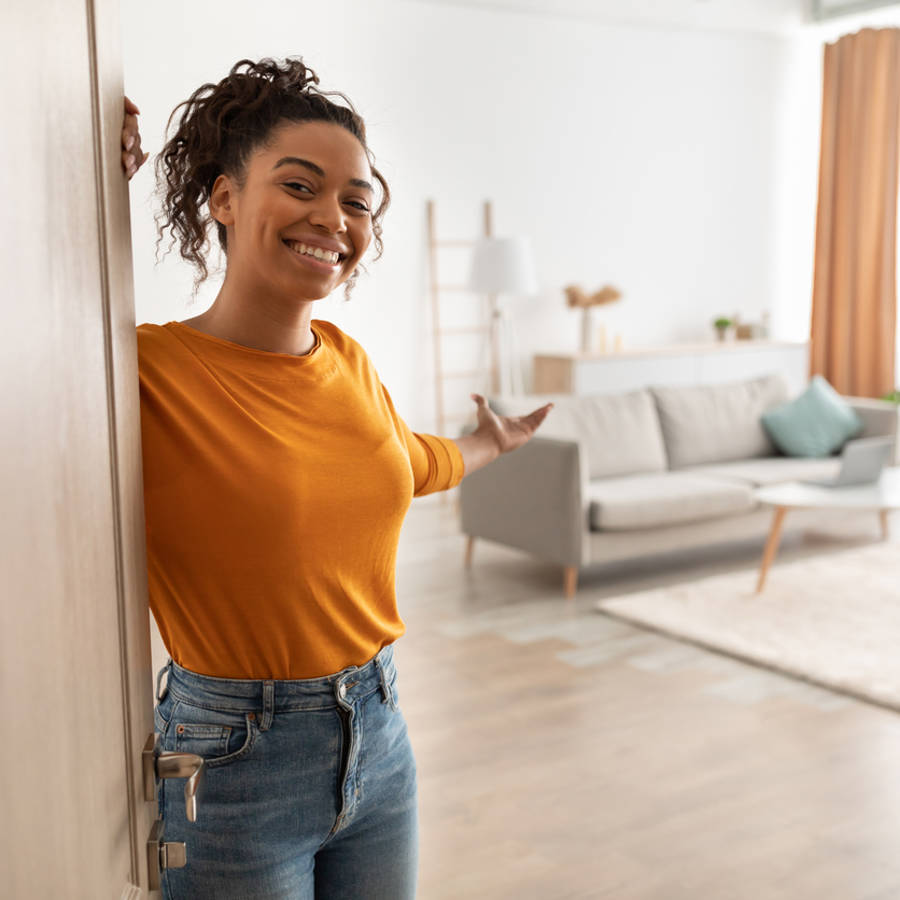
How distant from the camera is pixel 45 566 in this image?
686mm

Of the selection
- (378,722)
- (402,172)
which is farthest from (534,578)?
(378,722)

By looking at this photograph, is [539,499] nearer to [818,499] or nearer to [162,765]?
[818,499]

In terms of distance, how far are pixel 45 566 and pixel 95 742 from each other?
179mm

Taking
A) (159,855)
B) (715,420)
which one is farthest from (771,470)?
(159,855)

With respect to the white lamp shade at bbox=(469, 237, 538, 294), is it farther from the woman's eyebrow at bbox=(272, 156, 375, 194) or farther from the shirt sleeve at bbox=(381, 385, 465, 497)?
the woman's eyebrow at bbox=(272, 156, 375, 194)

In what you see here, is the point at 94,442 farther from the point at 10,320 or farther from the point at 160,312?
the point at 160,312

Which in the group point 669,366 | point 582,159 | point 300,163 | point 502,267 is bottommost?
point 669,366

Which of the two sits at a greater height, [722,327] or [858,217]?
[858,217]

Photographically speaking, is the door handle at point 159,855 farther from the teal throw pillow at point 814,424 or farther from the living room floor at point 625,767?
the teal throw pillow at point 814,424

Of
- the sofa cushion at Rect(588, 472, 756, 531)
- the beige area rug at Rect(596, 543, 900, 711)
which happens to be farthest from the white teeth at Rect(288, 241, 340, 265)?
the sofa cushion at Rect(588, 472, 756, 531)

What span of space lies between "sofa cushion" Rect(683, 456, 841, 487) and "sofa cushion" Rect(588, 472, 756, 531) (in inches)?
5.1

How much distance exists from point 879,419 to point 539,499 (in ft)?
7.88

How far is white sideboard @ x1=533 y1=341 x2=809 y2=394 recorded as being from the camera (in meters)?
7.11

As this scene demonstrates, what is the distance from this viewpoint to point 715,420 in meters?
6.12
